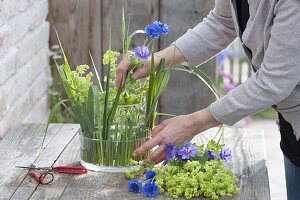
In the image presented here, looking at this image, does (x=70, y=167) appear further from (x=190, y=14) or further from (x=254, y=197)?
(x=190, y=14)

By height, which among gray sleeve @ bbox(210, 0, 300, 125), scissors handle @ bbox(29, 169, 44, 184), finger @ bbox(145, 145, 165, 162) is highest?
gray sleeve @ bbox(210, 0, 300, 125)

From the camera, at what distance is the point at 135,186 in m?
2.21

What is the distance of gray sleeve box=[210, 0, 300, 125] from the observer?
6.77ft

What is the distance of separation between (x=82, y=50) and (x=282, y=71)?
1.75 metres

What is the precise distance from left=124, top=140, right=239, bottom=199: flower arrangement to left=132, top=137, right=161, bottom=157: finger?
1.5 inches

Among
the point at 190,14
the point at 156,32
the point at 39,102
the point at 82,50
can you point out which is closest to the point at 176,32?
the point at 190,14

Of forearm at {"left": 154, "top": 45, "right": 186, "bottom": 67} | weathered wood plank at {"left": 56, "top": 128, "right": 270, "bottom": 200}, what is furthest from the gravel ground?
forearm at {"left": 154, "top": 45, "right": 186, "bottom": 67}

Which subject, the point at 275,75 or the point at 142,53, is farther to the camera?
the point at 142,53

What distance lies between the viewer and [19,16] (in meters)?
3.19

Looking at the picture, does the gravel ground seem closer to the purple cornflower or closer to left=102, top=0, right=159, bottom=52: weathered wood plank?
left=102, top=0, right=159, bottom=52: weathered wood plank

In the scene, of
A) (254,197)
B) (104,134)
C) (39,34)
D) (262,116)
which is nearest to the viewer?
(254,197)

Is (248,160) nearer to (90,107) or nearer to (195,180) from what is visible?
(195,180)

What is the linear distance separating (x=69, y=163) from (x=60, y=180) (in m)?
0.15

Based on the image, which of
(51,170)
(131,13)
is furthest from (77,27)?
(51,170)
